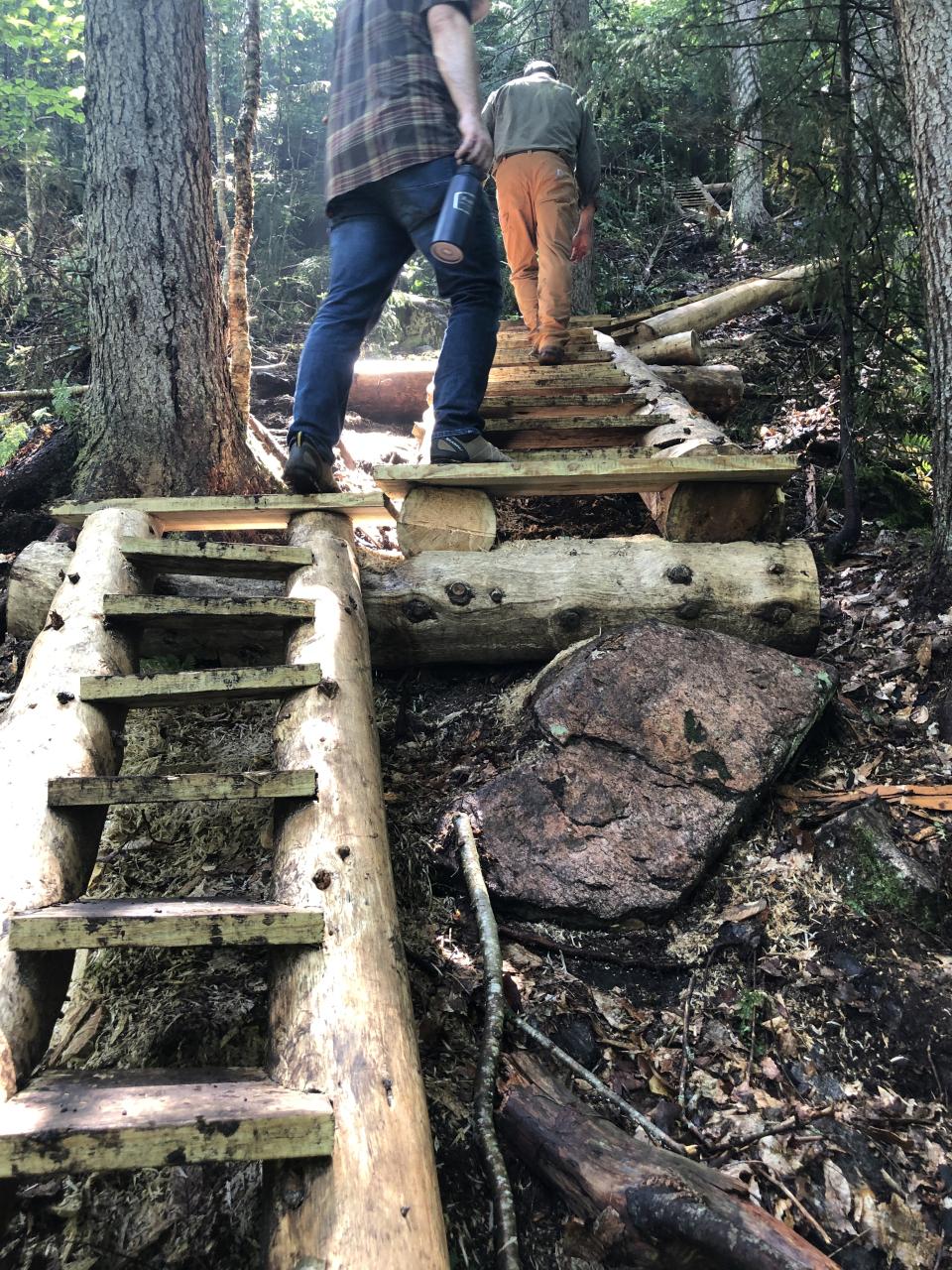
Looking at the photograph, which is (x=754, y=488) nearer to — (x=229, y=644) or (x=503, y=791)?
(x=503, y=791)

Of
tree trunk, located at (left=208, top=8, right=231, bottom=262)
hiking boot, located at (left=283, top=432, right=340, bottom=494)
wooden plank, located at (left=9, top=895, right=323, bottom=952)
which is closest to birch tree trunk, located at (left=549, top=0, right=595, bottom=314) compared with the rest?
tree trunk, located at (left=208, top=8, right=231, bottom=262)

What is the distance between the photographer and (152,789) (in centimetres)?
191

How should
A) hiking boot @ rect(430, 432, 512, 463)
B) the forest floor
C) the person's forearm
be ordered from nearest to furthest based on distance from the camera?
the forest floor → the person's forearm → hiking boot @ rect(430, 432, 512, 463)

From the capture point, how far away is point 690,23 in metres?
5.04

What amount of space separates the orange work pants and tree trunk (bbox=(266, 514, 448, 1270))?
4585 mm

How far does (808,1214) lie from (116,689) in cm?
216

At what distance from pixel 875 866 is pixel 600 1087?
1136 mm

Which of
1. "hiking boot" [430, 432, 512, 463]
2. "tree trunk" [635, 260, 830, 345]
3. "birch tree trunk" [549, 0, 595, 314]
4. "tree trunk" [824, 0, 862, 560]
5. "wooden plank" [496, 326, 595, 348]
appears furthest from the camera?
"birch tree trunk" [549, 0, 595, 314]

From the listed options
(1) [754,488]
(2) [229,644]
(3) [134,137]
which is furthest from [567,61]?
(2) [229,644]

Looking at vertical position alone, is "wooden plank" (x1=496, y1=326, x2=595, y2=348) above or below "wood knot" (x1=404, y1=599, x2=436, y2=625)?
above

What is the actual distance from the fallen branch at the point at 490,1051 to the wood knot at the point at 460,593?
102 centimetres

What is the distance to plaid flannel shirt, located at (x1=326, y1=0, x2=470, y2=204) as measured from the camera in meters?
3.49

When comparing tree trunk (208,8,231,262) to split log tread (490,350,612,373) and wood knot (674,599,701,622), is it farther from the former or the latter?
wood knot (674,599,701,622)

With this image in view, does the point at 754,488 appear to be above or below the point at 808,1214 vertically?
above
